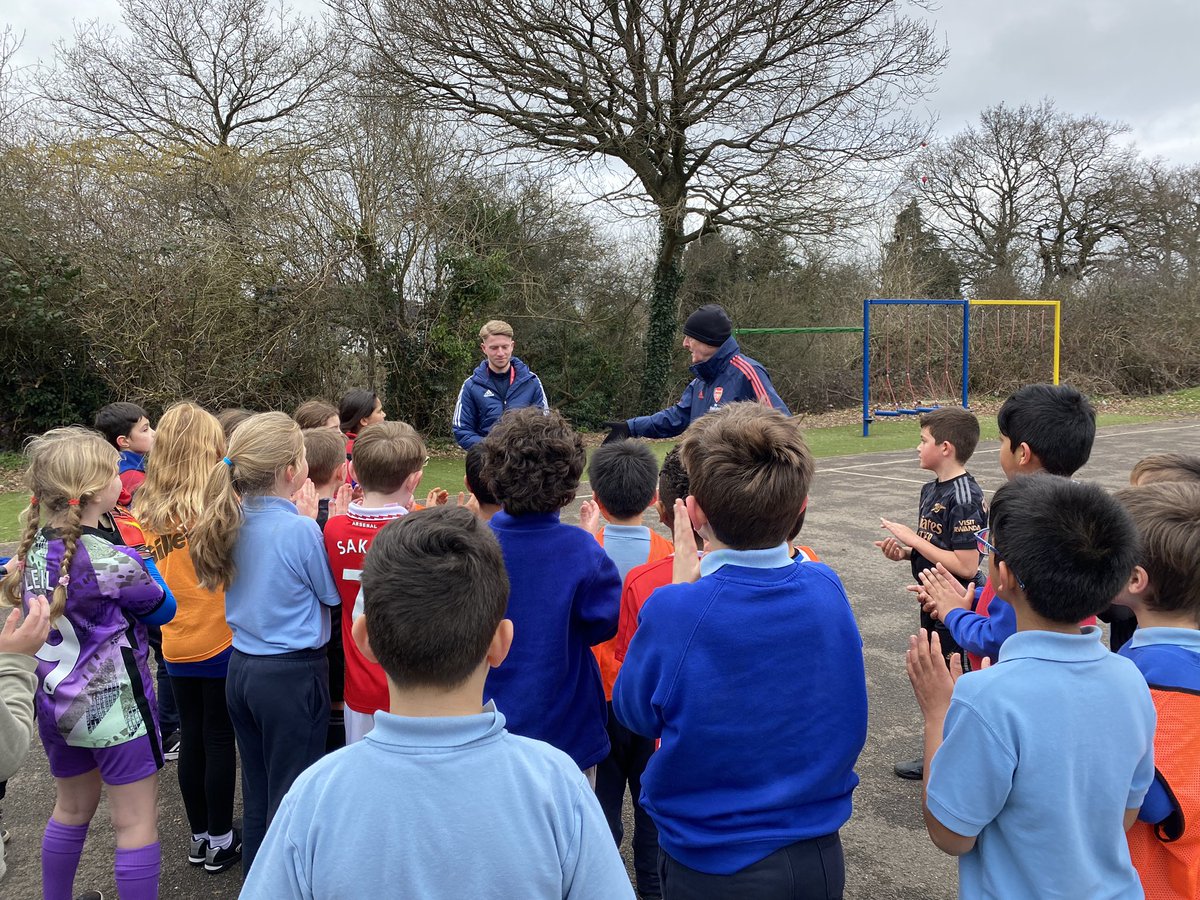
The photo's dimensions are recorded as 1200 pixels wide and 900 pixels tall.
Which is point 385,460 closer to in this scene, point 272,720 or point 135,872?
point 272,720

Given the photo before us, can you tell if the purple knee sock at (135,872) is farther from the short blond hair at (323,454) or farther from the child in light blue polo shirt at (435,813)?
the child in light blue polo shirt at (435,813)

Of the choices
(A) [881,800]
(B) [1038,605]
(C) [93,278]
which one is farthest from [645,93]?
(B) [1038,605]

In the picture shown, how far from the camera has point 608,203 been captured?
17.0m

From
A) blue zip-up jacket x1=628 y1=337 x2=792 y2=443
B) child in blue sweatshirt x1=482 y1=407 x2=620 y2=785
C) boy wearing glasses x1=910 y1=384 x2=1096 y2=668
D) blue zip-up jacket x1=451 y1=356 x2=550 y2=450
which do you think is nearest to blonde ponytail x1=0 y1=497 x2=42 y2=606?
child in blue sweatshirt x1=482 y1=407 x2=620 y2=785

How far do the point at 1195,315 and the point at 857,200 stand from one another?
15544mm

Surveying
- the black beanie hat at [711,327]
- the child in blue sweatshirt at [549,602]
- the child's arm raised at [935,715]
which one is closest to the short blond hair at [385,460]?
the child in blue sweatshirt at [549,602]

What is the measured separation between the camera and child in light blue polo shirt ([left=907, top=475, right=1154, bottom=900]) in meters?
1.56

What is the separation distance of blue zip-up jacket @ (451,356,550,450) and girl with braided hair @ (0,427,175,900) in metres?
3.29

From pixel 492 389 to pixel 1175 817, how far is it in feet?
15.9

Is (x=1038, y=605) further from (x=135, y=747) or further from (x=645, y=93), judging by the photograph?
(x=645, y=93)

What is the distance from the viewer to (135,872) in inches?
100

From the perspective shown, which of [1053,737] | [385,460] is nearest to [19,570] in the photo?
[385,460]

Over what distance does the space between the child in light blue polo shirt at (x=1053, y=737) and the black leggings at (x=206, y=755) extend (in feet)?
8.21

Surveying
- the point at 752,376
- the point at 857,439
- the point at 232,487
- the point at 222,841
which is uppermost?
the point at 752,376
